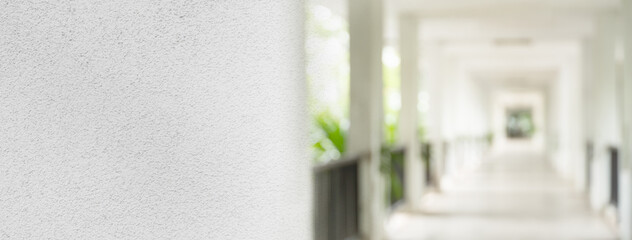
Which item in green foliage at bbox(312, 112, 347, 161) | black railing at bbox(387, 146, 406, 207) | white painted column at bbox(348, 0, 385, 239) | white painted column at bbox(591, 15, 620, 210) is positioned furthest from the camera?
green foliage at bbox(312, 112, 347, 161)

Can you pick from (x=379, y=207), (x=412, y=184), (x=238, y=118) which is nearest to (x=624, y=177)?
(x=379, y=207)

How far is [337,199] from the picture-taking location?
5.62 m

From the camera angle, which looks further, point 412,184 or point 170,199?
point 412,184

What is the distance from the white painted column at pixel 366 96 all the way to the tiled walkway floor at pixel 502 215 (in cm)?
85

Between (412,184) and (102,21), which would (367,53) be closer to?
(412,184)

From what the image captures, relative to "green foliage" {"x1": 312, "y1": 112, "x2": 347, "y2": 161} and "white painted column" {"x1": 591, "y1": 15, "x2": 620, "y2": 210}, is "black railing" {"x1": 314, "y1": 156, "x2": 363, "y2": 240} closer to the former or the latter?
"green foliage" {"x1": 312, "y1": 112, "x2": 347, "y2": 161}

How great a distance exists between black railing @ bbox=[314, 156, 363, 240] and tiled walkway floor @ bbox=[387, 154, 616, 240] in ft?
3.96

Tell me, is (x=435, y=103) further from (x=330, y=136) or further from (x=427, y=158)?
(x=330, y=136)

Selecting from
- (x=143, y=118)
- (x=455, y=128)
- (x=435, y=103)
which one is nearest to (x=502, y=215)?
(x=435, y=103)

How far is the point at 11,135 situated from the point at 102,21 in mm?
352

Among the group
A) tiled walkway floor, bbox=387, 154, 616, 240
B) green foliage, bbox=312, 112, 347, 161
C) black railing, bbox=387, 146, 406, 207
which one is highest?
green foliage, bbox=312, 112, 347, 161

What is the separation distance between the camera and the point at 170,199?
178cm

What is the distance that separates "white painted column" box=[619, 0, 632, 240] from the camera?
5520mm

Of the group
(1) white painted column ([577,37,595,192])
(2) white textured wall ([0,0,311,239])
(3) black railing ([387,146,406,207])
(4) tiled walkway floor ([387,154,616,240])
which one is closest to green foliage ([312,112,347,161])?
(3) black railing ([387,146,406,207])
